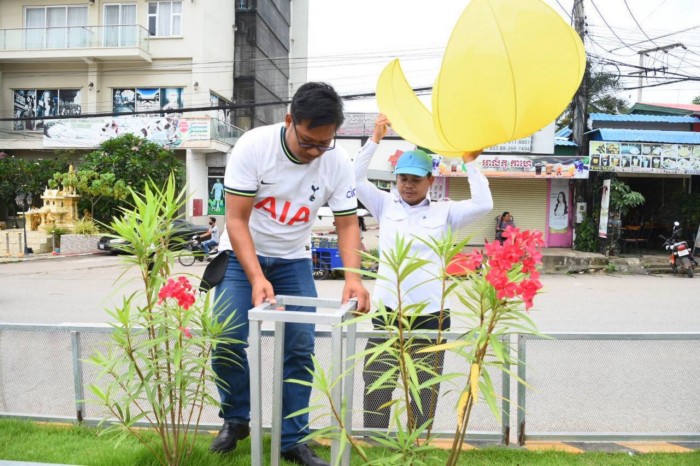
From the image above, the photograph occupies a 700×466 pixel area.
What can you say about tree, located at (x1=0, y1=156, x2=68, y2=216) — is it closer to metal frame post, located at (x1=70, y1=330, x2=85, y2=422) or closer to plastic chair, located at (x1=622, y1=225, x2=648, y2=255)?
plastic chair, located at (x1=622, y1=225, x2=648, y2=255)

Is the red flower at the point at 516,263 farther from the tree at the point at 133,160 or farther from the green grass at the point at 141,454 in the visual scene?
the tree at the point at 133,160

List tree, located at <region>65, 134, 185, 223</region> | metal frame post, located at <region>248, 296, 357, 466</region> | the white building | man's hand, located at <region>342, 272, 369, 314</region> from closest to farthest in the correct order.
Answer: metal frame post, located at <region>248, 296, 357, 466</region> < man's hand, located at <region>342, 272, 369, 314</region> < tree, located at <region>65, 134, 185, 223</region> < the white building

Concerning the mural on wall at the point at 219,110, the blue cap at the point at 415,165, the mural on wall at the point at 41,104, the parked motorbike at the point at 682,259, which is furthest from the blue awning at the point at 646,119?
the mural on wall at the point at 41,104

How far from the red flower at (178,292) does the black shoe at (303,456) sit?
90 centimetres

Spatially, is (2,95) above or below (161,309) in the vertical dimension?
above

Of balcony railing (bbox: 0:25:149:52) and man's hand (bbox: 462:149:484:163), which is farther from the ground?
balcony railing (bbox: 0:25:149:52)

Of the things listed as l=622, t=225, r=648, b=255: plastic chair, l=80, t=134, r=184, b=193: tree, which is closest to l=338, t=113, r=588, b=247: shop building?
l=622, t=225, r=648, b=255: plastic chair

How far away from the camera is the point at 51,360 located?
125 inches

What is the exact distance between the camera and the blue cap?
2.86 metres

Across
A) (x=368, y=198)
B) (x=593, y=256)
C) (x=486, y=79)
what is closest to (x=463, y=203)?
(x=368, y=198)

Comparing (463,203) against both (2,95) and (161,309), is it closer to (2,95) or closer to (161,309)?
(161,309)

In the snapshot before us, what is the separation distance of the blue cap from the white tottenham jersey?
383 millimetres

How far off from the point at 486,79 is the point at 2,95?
2568cm

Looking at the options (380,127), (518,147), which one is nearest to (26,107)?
(518,147)
